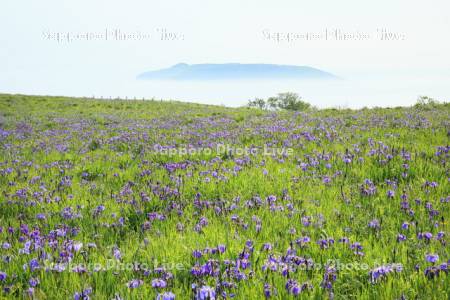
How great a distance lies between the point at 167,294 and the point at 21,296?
1395 mm

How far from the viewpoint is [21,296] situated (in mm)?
3068

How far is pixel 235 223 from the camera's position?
4.42 metres

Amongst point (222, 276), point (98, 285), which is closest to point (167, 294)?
point (222, 276)

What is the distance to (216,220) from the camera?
4543mm

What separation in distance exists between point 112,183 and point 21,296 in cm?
381

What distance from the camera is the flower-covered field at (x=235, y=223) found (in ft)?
10.1

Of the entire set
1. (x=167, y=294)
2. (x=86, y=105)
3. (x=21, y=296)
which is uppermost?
(x=86, y=105)

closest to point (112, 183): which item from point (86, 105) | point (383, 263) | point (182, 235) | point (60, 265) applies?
point (182, 235)

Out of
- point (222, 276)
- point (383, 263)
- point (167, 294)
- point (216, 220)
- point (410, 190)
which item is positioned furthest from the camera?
point (410, 190)

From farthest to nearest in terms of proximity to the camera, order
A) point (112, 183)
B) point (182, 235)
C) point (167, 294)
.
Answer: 1. point (112, 183)
2. point (182, 235)
3. point (167, 294)

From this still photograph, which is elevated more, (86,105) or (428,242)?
(86,105)

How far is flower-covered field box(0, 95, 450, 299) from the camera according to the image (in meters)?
3.06

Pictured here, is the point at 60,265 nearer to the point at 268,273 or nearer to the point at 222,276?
the point at 222,276

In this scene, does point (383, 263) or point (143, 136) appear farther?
point (143, 136)
